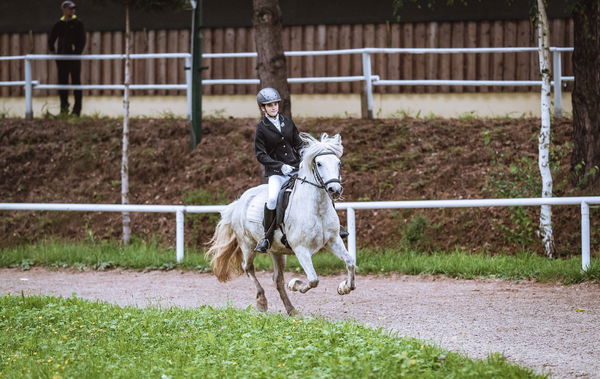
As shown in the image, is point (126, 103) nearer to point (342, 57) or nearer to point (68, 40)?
point (68, 40)

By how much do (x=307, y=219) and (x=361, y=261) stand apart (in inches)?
176

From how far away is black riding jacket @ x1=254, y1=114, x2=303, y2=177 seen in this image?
12078 mm

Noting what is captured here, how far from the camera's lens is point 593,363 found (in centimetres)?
881

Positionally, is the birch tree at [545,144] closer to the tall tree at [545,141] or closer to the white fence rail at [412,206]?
the tall tree at [545,141]

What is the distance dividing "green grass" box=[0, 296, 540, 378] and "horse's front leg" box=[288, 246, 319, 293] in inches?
21.6

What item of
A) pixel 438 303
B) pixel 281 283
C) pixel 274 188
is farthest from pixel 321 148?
pixel 438 303

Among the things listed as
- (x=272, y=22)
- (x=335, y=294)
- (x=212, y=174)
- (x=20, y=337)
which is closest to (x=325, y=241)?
(x=335, y=294)

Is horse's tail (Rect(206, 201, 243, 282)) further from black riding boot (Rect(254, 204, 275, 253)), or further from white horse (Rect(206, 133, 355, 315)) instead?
black riding boot (Rect(254, 204, 275, 253))

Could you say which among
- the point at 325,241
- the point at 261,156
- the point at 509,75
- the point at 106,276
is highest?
the point at 509,75

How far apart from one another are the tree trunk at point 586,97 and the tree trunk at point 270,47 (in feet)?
15.9

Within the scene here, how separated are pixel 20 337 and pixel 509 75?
1394 cm

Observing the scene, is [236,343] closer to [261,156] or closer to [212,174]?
[261,156]

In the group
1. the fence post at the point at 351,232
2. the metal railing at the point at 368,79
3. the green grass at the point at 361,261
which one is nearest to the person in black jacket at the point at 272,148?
the fence post at the point at 351,232

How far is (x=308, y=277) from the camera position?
37.2 feet
